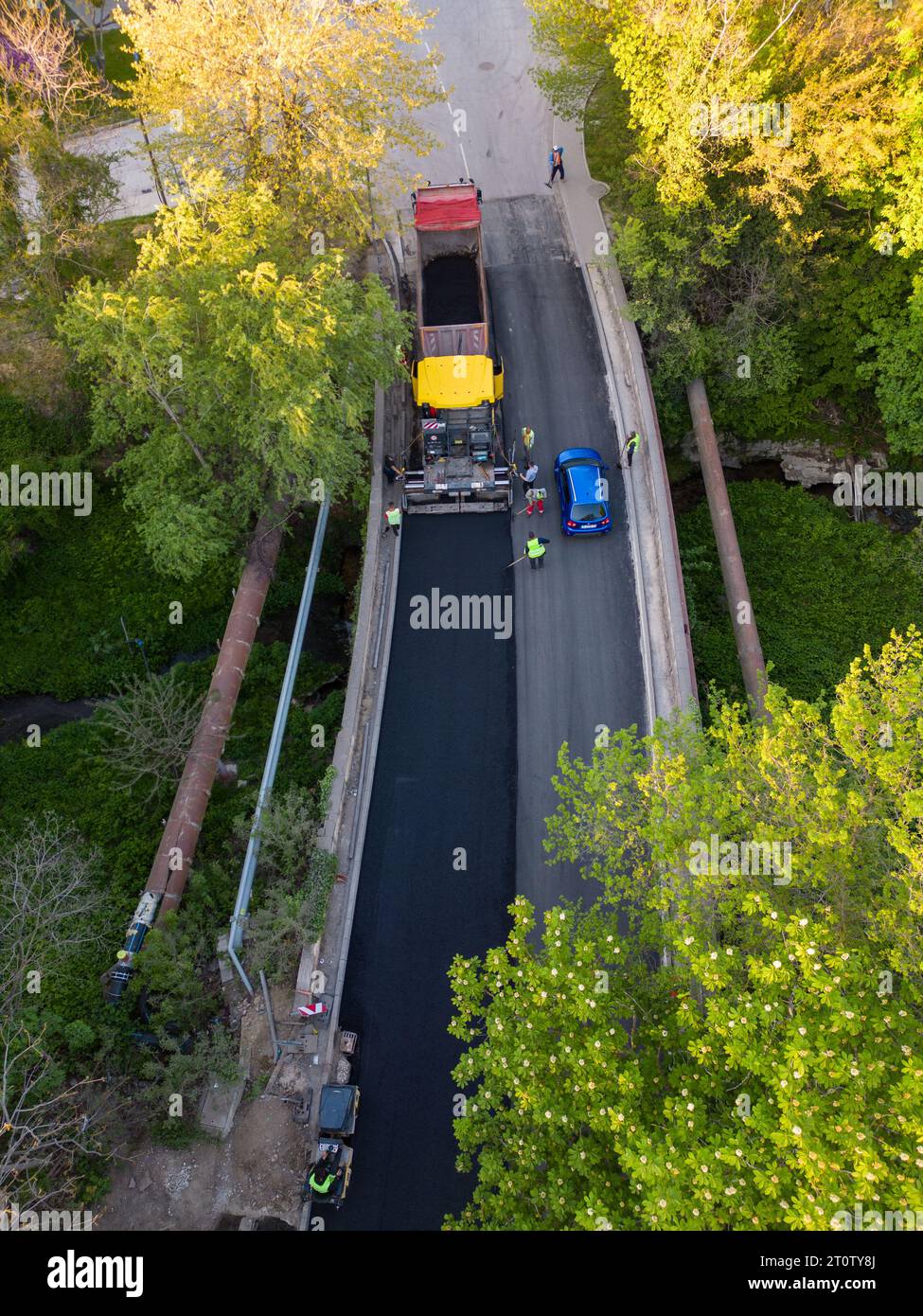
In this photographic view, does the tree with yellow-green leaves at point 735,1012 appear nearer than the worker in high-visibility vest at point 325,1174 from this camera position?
Yes

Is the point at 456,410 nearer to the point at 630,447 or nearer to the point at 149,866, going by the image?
the point at 630,447

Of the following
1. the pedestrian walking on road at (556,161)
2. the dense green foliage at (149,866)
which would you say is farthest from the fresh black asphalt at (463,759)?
the pedestrian walking on road at (556,161)

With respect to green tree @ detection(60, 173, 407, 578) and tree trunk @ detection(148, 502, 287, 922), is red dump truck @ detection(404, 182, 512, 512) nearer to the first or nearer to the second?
green tree @ detection(60, 173, 407, 578)

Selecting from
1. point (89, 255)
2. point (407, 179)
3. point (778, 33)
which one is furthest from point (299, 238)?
point (778, 33)

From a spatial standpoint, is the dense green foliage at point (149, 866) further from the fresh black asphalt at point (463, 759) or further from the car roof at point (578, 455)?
the car roof at point (578, 455)

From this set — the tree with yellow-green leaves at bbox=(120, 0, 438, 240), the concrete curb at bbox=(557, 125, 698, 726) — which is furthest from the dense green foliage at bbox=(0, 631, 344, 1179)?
the tree with yellow-green leaves at bbox=(120, 0, 438, 240)
